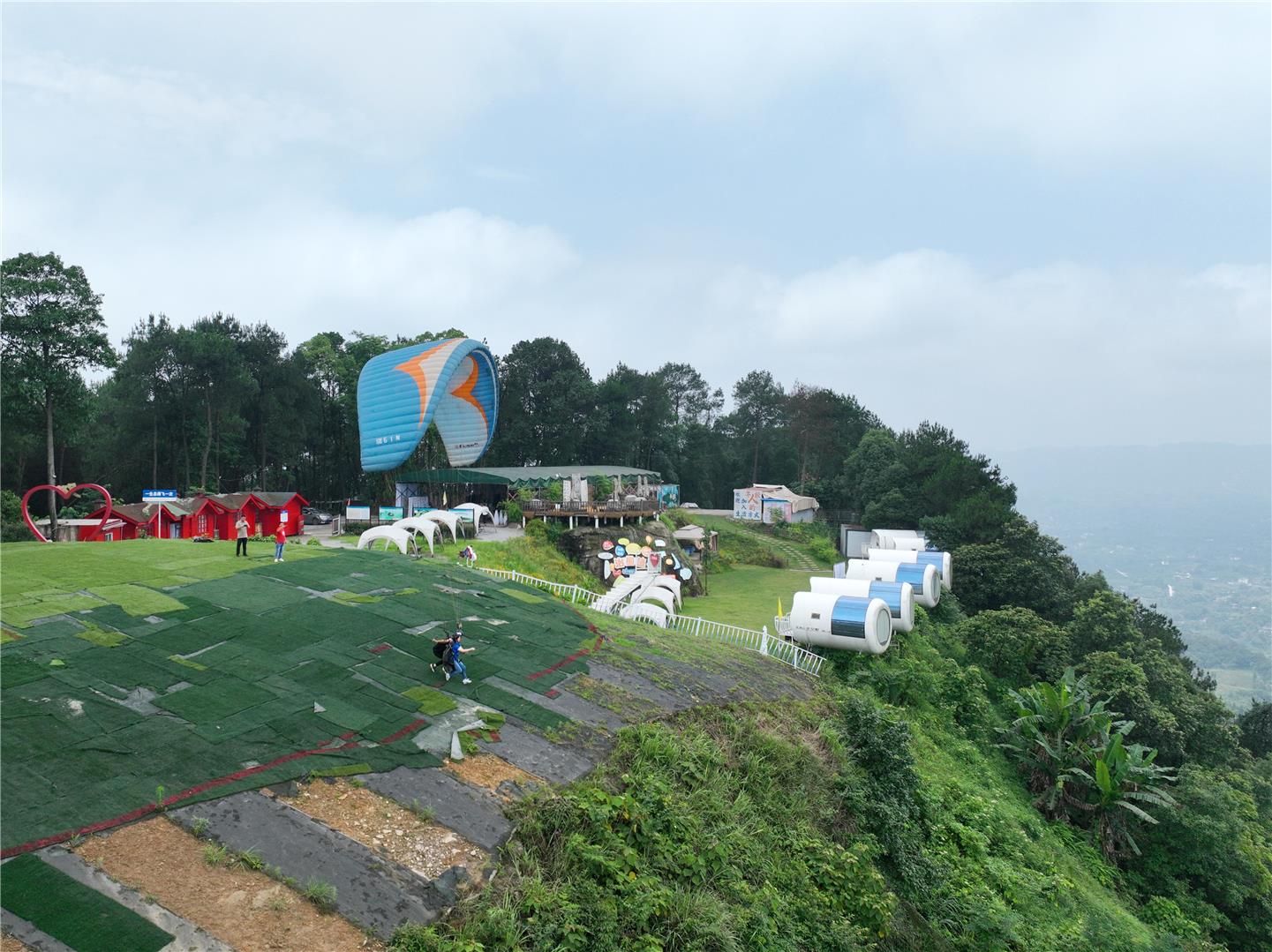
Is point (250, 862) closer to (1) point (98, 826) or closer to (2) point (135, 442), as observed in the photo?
(1) point (98, 826)

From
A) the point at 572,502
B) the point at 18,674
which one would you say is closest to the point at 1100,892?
the point at 18,674

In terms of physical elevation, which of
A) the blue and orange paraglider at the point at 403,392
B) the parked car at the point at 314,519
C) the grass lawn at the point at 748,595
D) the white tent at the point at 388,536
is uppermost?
the blue and orange paraglider at the point at 403,392

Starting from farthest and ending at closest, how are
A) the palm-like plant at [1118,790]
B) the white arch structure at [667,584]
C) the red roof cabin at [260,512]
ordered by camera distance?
the red roof cabin at [260,512] < the white arch structure at [667,584] < the palm-like plant at [1118,790]

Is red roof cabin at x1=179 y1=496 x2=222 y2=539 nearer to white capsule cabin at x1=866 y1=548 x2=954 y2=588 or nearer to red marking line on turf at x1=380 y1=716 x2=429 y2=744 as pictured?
red marking line on turf at x1=380 y1=716 x2=429 y2=744

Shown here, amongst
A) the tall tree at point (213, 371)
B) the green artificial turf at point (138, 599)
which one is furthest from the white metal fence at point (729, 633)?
the tall tree at point (213, 371)

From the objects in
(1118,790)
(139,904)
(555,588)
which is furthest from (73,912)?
(1118,790)

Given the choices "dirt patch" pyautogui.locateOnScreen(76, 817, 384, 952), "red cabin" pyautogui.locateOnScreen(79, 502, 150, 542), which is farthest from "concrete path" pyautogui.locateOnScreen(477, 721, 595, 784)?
"red cabin" pyautogui.locateOnScreen(79, 502, 150, 542)

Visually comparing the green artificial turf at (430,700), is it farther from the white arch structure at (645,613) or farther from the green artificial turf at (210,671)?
the white arch structure at (645,613)
